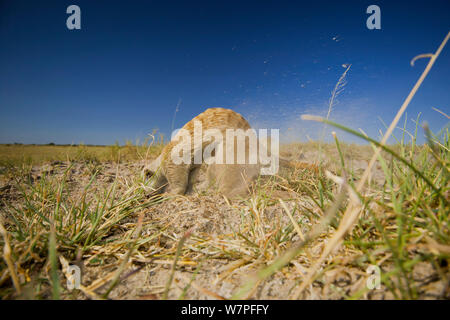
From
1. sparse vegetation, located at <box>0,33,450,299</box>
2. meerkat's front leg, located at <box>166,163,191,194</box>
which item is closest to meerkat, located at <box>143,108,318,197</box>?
meerkat's front leg, located at <box>166,163,191,194</box>

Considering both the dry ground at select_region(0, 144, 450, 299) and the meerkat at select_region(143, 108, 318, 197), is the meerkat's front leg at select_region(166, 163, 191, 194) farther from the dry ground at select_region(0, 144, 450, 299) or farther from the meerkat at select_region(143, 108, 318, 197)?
the dry ground at select_region(0, 144, 450, 299)

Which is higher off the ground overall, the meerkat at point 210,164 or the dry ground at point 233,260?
the meerkat at point 210,164

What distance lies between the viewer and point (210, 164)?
217 cm

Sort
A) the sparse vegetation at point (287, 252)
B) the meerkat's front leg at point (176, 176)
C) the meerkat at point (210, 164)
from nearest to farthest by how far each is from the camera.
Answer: the sparse vegetation at point (287, 252)
the meerkat at point (210, 164)
the meerkat's front leg at point (176, 176)

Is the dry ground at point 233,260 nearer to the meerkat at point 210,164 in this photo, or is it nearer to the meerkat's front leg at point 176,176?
the meerkat at point 210,164

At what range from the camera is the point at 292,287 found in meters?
0.63

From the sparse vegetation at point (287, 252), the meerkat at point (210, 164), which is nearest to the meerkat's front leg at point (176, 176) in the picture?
the meerkat at point (210, 164)

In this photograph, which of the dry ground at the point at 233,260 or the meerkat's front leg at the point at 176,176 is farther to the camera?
the meerkat's front leg at the point at 176,176

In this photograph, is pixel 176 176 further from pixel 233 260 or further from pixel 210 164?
pixel 233 260

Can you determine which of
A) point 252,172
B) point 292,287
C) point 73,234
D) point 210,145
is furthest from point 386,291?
point 210,145

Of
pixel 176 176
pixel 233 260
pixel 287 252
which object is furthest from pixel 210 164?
pixel 287 252

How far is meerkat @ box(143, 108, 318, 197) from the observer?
2041 millimetres

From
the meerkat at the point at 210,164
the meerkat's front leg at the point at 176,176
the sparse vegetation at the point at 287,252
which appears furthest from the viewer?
the meerkat's front leg at the point at 176,176

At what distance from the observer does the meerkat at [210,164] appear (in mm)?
2041
